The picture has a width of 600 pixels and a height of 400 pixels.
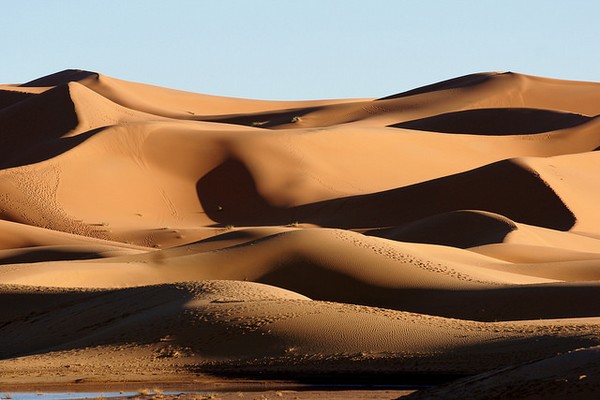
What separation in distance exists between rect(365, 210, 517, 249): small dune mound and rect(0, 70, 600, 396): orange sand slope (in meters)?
0.10

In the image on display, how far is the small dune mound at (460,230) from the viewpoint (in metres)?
39.2

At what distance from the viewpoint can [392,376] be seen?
17328 mm

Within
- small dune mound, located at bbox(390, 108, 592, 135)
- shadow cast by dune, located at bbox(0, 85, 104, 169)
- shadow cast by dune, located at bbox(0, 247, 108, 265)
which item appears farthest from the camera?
small dune mound, located at bbox(390, 108, 592, 135)

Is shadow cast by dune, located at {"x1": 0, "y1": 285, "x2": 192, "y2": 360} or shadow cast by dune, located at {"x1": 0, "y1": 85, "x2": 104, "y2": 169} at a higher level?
shadow cast by dune, located at {"x1": 0, "y1": 85, "x2": 104, "y2": 169}

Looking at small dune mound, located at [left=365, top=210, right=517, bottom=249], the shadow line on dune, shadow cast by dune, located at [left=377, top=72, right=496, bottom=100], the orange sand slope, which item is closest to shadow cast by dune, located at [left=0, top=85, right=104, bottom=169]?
the orange sand slope

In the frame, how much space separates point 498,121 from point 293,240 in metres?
49.5

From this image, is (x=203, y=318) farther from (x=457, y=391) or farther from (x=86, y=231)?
(x=86, y=231)

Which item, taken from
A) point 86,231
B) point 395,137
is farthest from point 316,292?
point 395,137

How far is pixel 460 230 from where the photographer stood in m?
40.1

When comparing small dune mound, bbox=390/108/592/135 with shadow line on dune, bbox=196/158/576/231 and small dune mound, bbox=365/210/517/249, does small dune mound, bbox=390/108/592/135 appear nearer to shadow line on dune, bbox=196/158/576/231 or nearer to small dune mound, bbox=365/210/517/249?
shadow line on dune, bbox=196/158/576/231

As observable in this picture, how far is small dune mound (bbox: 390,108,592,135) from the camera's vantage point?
75.2m

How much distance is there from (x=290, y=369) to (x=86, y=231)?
1173 inches

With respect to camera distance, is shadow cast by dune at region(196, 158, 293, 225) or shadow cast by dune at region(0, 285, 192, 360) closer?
shadow cast by dune at region(0, 285, 192, 360)

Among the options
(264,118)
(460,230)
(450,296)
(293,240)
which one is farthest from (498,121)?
(450,296)
